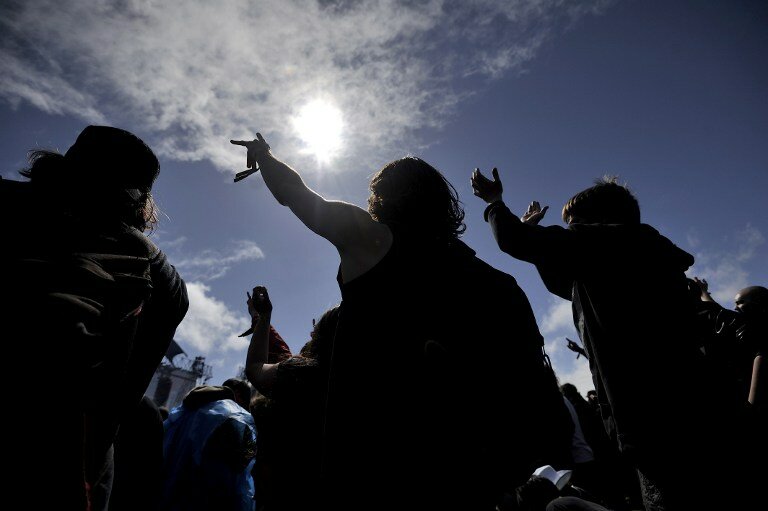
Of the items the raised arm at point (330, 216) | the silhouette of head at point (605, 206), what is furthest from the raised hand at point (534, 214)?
the raised arm at point (330, 216)

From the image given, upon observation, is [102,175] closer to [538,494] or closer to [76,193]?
[76,193]

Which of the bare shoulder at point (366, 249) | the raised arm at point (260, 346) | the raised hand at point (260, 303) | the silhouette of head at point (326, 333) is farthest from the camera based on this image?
the raised hand at point (260, 303)

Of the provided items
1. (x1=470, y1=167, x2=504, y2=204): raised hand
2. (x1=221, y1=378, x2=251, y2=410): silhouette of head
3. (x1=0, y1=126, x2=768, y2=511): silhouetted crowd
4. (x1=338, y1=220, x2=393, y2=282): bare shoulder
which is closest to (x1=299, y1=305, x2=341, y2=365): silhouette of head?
(x1=0, y1=126, x2=768, y2=511): silhouetted crowd

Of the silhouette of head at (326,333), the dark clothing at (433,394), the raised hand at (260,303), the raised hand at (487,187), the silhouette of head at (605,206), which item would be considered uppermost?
the raised hand at (487,187)

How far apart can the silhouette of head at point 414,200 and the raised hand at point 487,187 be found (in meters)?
0.80

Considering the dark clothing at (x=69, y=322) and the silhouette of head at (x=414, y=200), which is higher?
the silhouette of head at (x=414, y=200)

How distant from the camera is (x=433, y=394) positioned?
3.22ft

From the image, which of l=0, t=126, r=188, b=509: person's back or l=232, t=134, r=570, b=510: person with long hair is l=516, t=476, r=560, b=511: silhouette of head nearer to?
l=232, t=134, r=570, b=510: person with long hair

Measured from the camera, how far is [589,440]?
490 centimetres

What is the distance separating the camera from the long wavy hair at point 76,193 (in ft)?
4.00

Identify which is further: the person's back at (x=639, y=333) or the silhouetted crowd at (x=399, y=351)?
the person's back at (x=639, y=333)

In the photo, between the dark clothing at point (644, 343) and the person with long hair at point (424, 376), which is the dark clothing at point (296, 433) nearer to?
the person with long hair at point (424, 376)

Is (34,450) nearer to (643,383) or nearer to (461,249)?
(461,249)

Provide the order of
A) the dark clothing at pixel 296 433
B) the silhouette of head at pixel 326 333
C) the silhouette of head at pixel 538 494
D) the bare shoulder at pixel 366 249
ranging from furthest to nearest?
the silhouette of head at pixel 538 494 < the dark clothing at pixel 296 433 < the silhouette of head at pixel 326 333 < the bare shoulder at pixel 366 249
